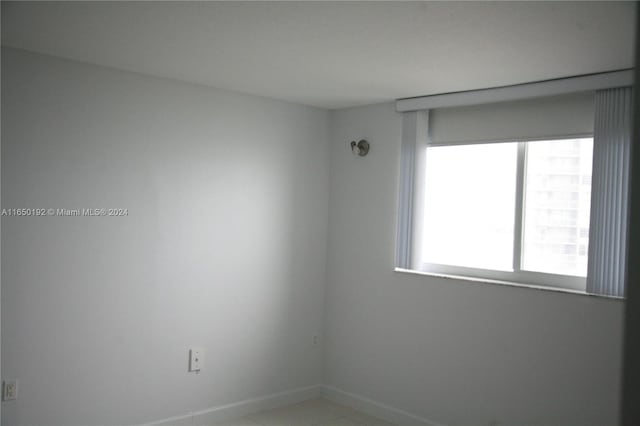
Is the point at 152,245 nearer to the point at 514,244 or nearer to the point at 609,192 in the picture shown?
the point at 514,244

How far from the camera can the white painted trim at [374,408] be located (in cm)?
407

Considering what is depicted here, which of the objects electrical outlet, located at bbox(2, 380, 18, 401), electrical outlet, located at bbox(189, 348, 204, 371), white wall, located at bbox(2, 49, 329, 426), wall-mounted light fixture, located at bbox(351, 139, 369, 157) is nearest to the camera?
electrical outlet, located at bbox(2, 380, 18, 401)

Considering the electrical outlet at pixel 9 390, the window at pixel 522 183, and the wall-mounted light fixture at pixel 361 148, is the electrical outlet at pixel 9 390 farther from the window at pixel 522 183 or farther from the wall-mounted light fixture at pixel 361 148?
the wall-mounted light fixture at pixel 361 148

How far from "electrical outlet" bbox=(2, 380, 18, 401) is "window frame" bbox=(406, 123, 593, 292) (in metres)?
2.72

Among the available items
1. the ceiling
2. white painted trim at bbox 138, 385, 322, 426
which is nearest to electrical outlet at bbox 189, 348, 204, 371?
white painted trim at bbox 138, 385, 322, 426

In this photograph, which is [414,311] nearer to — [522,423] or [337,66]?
[522,423]

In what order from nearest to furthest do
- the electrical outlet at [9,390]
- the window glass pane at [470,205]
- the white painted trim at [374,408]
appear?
the electrical outlet at [9,390] < the window glass pane at [470,205] < the white painted trim at [374,408]

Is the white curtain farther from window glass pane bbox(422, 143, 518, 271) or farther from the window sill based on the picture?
window glass pane bbox(422, 143, 518, 271)

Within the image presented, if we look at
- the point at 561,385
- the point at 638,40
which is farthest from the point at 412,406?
the point at 638,40

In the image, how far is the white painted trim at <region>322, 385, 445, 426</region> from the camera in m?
4.07

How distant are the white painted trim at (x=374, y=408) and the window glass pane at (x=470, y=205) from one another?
1.16 metres

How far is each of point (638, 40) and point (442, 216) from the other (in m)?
3.48

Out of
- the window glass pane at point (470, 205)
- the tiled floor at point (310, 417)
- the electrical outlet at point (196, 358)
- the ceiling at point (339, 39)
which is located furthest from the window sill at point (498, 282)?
the electrical outlet at point (196, 358)

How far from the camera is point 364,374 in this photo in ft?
14.7
